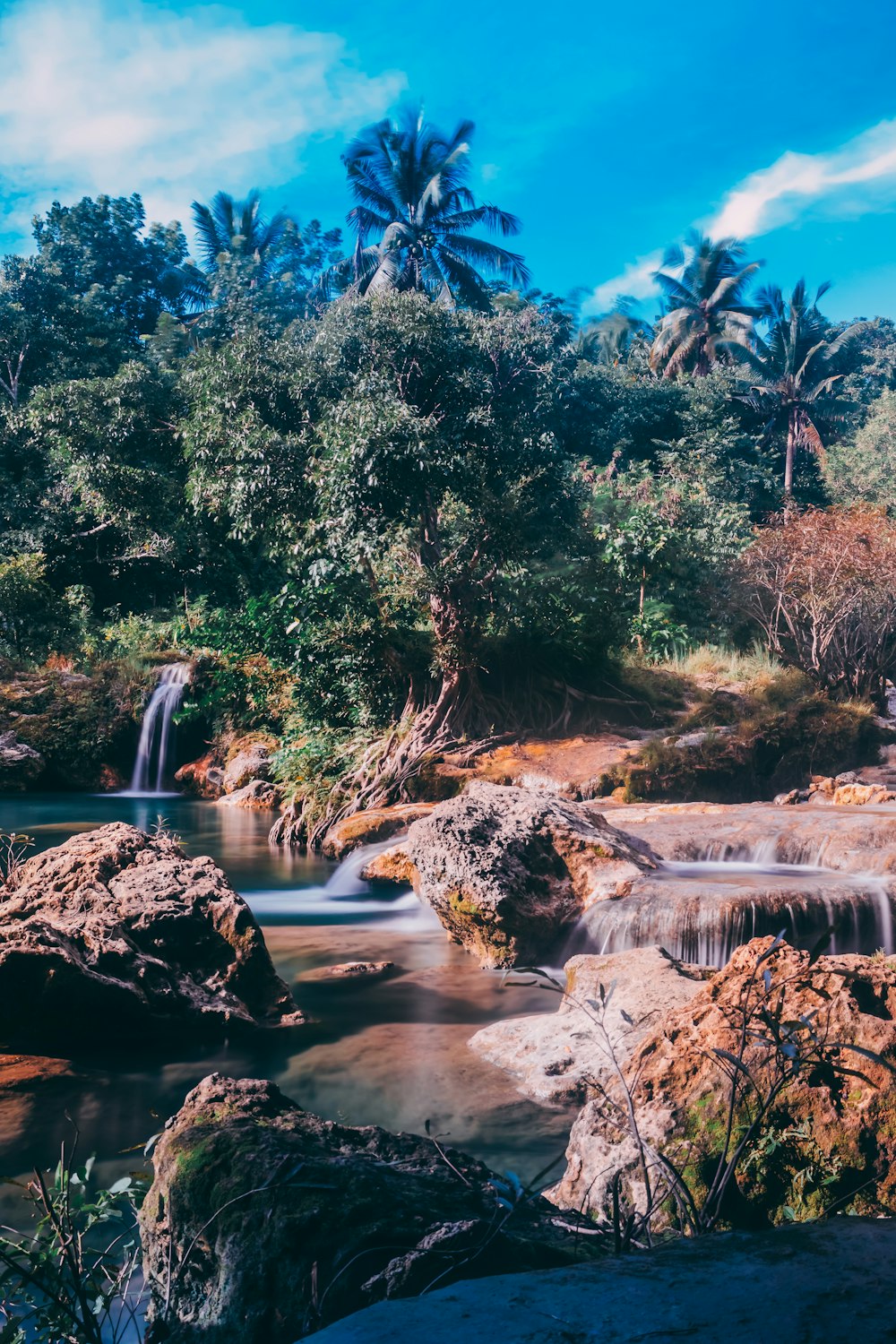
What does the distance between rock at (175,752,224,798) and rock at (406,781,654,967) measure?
10655 millimetres

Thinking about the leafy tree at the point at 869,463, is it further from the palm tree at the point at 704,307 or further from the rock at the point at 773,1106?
the rock at the point at 773,1106

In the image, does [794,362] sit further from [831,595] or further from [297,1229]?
[297,1229]

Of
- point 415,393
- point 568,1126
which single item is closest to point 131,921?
point 568,1126

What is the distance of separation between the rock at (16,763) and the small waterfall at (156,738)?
6.01 ft

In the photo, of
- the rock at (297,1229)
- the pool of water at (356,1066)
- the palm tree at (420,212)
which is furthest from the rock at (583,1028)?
the palm tree at (420,212)

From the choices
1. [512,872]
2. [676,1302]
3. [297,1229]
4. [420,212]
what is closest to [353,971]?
[512,872]

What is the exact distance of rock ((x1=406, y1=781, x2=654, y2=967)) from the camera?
720 centimetres

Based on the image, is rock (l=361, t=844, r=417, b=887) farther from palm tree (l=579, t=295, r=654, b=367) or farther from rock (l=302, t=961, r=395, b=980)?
palm tree (l=579, t=295, r=654, b=367)

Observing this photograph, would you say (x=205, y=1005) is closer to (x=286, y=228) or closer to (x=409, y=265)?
(x=409, y=265)

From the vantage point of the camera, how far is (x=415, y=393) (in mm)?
14086

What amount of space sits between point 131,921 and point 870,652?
16114 mm

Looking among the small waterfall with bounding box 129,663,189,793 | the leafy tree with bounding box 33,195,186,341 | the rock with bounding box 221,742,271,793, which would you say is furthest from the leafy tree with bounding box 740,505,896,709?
the leafy tree with bounding box 33,195,186,341

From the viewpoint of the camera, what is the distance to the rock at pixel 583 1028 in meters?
4.66

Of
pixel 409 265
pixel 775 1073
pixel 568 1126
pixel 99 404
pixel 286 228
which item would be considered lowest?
pixel 568 1126
